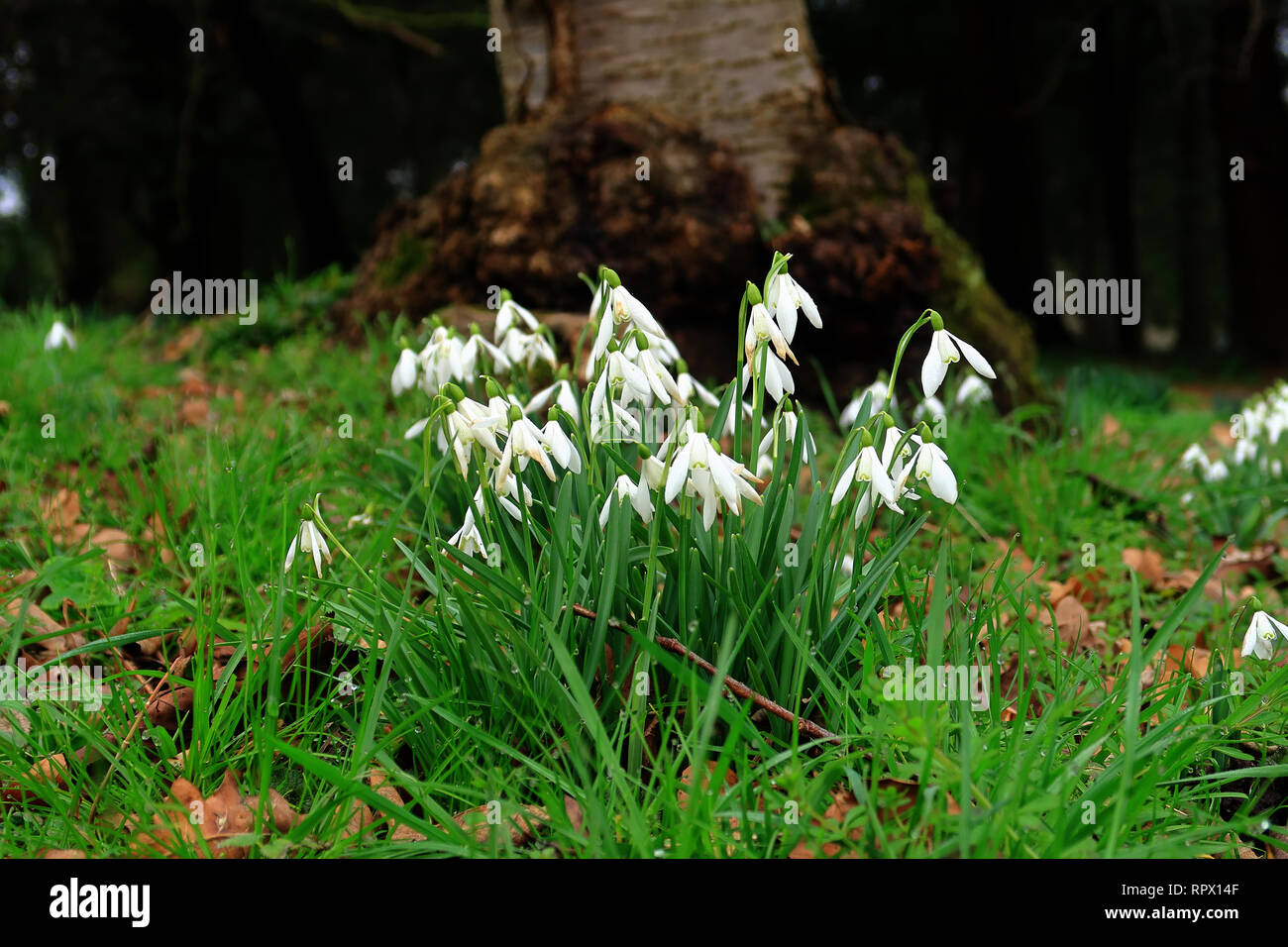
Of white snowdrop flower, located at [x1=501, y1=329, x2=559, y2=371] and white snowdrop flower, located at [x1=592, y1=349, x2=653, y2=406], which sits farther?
white snowdrop flower, located at [x1=501, y1=329, x2=559, y2=371]

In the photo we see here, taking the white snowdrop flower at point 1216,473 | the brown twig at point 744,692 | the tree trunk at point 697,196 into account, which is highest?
the tree trunk at point 697,196

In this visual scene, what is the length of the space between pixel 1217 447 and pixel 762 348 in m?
3.47

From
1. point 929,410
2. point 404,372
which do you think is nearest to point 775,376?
point 404,372

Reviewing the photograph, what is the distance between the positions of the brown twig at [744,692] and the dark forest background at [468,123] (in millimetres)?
7521

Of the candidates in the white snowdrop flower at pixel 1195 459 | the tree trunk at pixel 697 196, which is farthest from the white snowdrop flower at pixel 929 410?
the tree trunk at pixel 697 196

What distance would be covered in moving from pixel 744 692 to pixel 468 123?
19006 mm

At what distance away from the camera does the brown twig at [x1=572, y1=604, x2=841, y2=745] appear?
170 cm

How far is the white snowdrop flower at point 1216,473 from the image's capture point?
385 centimetres

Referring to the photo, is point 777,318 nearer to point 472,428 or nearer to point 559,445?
point 559,445

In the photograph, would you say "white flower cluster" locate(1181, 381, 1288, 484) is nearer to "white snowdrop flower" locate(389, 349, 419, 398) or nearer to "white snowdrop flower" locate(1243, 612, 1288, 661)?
"white snowdrop flower" locate(1243, 612, 1288, 661)

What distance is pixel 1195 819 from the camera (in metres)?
1.72

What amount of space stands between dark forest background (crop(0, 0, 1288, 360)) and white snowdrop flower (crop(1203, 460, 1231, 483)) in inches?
236

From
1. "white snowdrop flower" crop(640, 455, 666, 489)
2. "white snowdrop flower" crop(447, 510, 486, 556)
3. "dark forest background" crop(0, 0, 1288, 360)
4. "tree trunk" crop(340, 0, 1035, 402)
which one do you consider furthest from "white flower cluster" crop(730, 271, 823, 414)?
"dark forest background" crop(0, 0, 1288, 360)

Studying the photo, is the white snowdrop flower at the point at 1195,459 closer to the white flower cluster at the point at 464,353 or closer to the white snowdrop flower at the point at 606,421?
the white flower cluster at the point at 464,353
